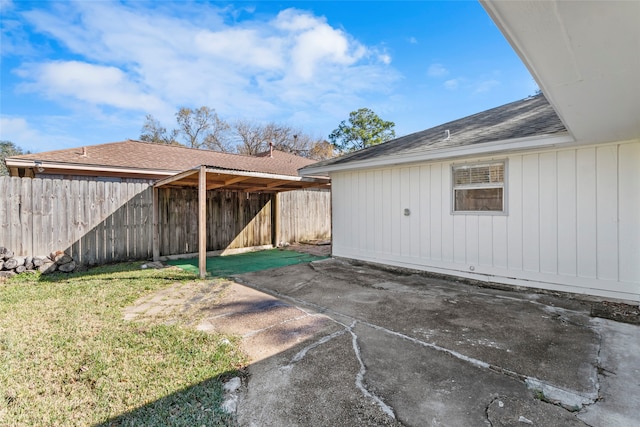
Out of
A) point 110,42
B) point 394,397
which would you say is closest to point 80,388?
point 394,397

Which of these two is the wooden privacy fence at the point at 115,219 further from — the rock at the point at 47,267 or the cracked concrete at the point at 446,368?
the cracked concrete at the point at 446,368

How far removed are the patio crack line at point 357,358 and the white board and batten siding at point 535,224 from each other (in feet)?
10.3

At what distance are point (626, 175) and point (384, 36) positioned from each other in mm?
8740

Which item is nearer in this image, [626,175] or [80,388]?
[80,388]

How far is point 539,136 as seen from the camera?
426 centimetres

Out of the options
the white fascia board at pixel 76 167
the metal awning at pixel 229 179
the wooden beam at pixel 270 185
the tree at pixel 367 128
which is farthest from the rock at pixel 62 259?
the tree at pixel 367 128

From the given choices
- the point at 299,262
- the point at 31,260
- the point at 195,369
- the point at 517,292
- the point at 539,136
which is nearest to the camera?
the point at 195,369

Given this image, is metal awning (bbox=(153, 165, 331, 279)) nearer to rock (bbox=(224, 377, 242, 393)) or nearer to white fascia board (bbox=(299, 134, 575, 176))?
white fascia board (bbox=(299, 134, 575, 176))

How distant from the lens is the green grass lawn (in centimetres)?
195

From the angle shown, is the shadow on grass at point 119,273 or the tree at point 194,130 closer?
the shadow on grass at point 119,273

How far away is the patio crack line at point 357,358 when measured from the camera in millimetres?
2025

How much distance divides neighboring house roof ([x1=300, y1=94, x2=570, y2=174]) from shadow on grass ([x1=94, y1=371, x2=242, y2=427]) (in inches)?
195

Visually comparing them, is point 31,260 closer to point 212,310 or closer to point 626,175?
point 212,310

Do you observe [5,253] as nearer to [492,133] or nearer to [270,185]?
[270,185]
